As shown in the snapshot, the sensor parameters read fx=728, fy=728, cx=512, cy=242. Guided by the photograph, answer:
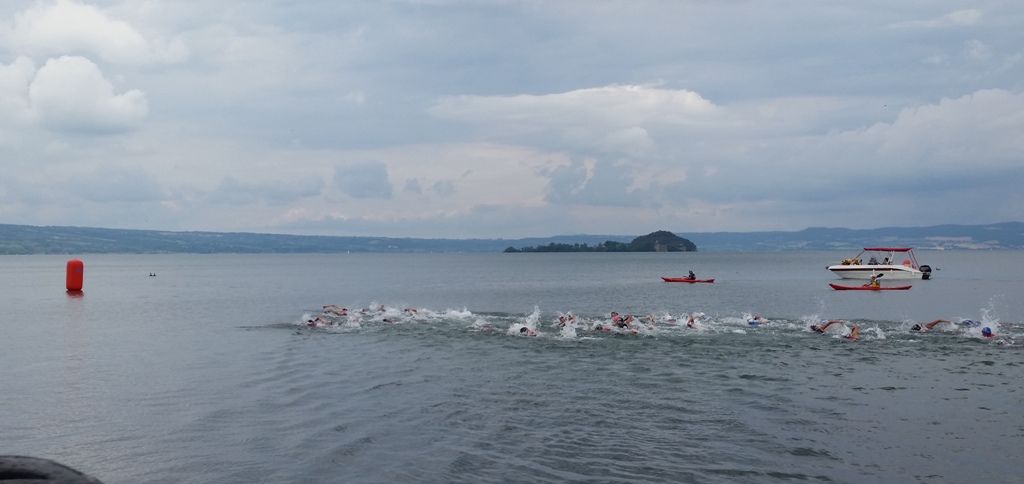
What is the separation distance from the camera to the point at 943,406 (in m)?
18.5

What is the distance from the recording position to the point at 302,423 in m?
16.8

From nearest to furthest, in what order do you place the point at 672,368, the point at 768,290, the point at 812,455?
the point at 812,455 → the point at 672,368 → the point at 768,290

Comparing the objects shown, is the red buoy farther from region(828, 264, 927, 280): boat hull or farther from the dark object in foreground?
region(828, 264, 927, 280): boat hull

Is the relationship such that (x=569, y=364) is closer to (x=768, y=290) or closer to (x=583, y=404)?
(x=583, y=404)

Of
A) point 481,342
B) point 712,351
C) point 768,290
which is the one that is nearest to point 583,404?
point 712,351

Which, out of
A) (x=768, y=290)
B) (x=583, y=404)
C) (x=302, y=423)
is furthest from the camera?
(x=768, y=290)

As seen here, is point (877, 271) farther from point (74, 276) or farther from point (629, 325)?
point (74, 276)

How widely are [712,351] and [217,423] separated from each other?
18068 millimetres

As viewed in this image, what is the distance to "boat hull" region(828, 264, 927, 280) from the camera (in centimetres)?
9000

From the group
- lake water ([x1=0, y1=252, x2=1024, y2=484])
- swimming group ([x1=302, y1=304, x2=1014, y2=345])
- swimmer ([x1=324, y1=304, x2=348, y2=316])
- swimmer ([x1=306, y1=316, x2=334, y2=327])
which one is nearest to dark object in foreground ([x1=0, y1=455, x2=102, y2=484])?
lake water ([x1=0, y1=252, x2=1024, y2=484])

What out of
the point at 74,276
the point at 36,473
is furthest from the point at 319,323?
the point at 74,276

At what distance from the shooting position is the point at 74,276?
77750 mm

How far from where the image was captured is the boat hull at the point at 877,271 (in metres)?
90.0

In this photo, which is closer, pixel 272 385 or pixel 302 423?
pixel 302 423
